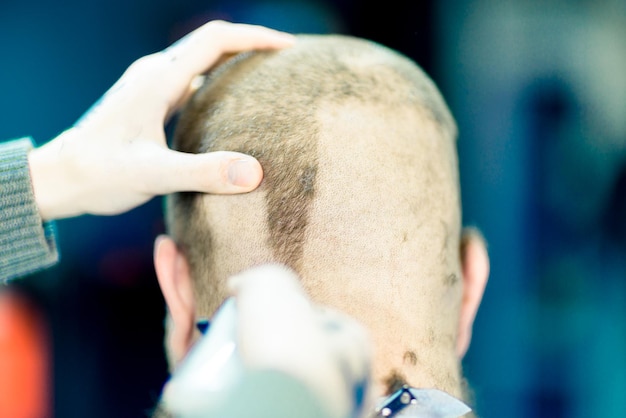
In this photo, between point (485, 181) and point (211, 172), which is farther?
point (485, 181)

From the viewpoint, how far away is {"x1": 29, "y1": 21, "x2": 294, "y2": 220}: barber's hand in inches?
30.0

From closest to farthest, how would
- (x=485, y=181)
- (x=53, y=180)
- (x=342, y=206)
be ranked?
(x=342, y=206) → (x=53, y=180) → (x=485, y=181)

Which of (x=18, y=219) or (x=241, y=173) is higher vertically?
(x=241, y=173)

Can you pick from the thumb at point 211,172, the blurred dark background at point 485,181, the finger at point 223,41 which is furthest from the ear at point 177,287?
the blurred dark background at point 485,181

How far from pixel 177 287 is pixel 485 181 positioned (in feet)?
6.96

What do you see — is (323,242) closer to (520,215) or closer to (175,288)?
(175,288)

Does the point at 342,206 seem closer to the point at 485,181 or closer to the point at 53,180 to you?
the point at 53,180

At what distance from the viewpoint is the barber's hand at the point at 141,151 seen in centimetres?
76

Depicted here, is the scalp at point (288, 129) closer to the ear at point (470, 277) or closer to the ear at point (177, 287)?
the ear at point (177, 287)

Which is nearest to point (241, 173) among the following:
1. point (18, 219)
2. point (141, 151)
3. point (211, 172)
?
point (211, 172)

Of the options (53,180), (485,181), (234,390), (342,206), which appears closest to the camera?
(234,390)

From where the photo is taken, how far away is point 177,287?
0.87 m

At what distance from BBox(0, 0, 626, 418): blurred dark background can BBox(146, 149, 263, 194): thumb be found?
1729mm

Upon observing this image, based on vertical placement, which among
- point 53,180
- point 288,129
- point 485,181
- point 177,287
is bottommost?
point 485,181
